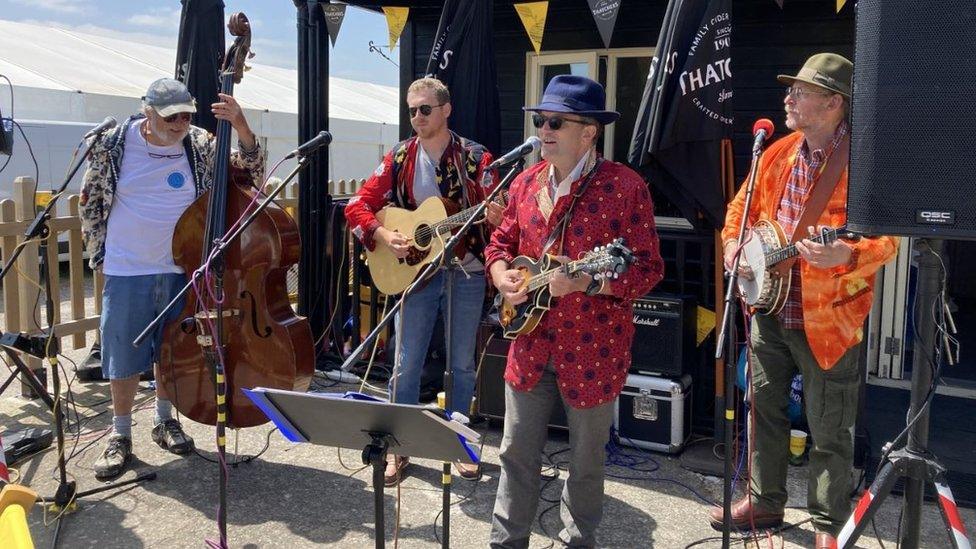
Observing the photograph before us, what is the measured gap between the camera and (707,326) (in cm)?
477

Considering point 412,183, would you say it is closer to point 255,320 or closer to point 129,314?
point 255,320

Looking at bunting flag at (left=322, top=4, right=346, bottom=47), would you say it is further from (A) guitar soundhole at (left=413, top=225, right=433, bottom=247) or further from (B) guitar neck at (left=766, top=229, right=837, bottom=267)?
(B) guitar neck at (left=766, top=229, right=837, bottom=267)

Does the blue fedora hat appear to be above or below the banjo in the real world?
above

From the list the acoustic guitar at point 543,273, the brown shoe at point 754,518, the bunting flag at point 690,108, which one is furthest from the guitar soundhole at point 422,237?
the brown shoe at point 754,518

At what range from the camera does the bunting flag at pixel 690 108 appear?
4.09m

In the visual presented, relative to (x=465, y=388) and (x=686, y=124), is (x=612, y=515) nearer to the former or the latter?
(x=465, y=388)

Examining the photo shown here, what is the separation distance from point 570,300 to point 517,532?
0.92 metres

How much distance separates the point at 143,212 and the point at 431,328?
160cm

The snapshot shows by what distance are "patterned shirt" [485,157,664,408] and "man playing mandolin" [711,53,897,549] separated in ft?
2.08

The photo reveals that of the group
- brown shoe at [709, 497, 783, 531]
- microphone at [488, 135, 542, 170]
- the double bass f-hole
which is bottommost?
brown shoe at [709, 497, 783, 531]

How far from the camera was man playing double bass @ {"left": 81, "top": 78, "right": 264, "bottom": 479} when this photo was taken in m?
4.06

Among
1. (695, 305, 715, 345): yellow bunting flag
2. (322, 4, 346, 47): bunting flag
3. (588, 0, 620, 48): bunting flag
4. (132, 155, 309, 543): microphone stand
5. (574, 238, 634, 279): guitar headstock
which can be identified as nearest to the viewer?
(574, 238, 634, 279): guitar headstock

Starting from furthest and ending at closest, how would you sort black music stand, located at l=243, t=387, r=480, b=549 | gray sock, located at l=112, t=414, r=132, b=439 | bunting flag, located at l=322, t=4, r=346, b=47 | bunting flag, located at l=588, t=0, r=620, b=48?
bunting flag, located at l=322, t=4, r=346, b=47
bunting flag, located at l=588, t=0, r=620, b=48
gray sock, located at l=112, t=414, r=132, b=439
black music stand, located at l=243, t=387, r=480, b=549

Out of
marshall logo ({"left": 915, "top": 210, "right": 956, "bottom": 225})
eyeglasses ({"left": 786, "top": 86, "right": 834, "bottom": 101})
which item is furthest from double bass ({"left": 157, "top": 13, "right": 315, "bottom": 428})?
marshall logo ({"left": 915, "top": 210, "right": 956, "bottom": 225})
